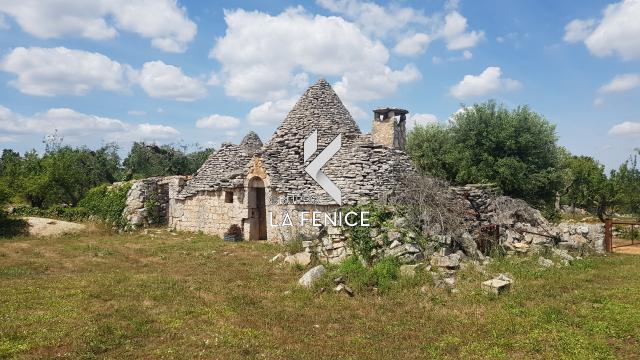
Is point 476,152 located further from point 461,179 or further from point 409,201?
point 409,201

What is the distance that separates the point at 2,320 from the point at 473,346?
6784 mm

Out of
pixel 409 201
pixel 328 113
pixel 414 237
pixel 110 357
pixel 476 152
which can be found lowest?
pixel 110 357

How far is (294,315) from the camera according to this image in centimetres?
704

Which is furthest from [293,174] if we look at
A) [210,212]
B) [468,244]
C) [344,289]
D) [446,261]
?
[344,289]

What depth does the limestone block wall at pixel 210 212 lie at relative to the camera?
616 inches

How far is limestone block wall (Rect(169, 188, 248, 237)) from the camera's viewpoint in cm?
1565

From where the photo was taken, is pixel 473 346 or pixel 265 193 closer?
pixel 473 346

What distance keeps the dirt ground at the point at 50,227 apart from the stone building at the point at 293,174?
11.8ft

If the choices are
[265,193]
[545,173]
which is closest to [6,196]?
[265,193]

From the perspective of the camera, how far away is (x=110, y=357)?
17.7 ft

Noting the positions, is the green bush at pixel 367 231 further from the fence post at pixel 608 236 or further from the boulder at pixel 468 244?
the fence post at pixel 608 236

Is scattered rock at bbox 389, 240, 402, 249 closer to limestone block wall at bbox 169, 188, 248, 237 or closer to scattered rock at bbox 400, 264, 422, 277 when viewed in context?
scattered rock at bbox 400, 264, 422, 277

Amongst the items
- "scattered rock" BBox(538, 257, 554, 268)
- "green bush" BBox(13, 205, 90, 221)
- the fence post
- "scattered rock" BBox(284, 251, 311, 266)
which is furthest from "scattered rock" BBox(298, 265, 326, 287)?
"green bush" BBox(13, 205, 90, 221)

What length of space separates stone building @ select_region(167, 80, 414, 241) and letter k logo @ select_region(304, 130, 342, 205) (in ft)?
0.28
